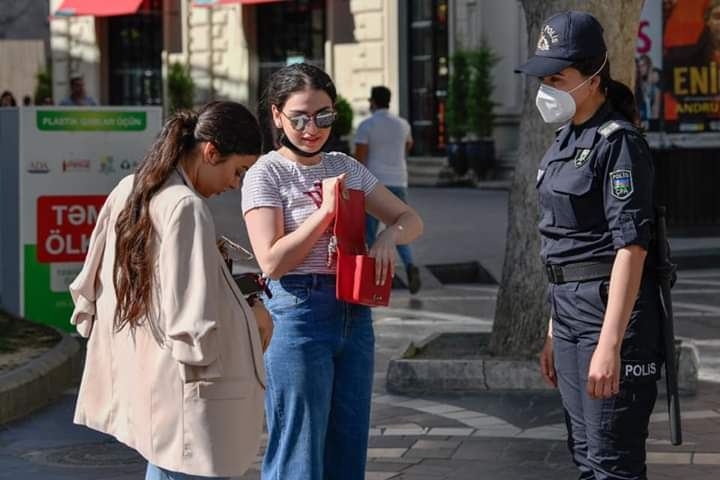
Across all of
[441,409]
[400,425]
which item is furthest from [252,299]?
[441,409]

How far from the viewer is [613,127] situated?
16.0 feet

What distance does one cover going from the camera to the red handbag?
16.8 ft

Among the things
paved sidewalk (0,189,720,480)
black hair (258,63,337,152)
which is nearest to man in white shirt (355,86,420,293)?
paved sidewalk (0,189,720,480)

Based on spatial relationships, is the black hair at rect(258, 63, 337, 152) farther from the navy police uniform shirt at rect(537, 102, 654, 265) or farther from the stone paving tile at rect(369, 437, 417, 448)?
the stone paving tile at rect(369, 437, 417, 448)

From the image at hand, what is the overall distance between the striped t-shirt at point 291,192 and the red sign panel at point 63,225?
6174 millimetres

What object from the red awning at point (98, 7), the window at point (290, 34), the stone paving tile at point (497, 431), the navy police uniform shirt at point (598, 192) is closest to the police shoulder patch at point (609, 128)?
the navy police uniform shirt at point (598, 192)

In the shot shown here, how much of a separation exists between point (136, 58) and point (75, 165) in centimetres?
2933

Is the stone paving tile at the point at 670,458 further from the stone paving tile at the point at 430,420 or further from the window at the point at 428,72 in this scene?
the window at the point at 428,72

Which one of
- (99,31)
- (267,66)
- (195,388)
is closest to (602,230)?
(195,388)

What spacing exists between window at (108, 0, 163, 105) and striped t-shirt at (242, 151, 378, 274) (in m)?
33.6

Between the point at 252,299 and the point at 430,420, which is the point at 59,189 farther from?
the point at 252,299

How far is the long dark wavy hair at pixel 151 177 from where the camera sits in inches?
177

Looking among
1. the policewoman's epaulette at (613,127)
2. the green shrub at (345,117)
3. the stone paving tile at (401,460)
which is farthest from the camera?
the green shrub at (345,117)

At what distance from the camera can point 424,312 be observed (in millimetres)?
13320
